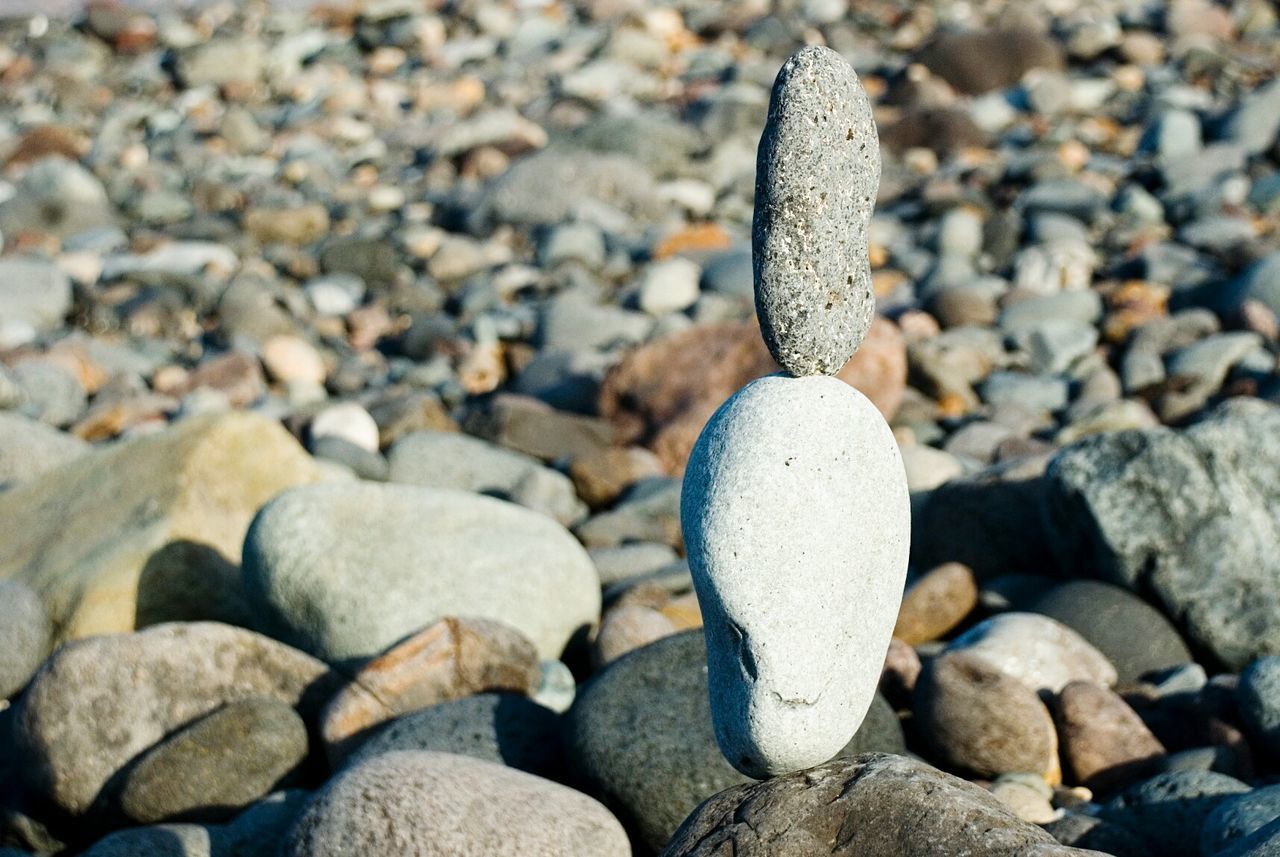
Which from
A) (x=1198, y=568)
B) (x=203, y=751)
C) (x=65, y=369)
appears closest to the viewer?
(x=203, y=751)

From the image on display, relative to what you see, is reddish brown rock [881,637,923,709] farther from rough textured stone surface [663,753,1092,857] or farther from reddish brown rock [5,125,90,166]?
reddish brown rock [5,125,90,166]

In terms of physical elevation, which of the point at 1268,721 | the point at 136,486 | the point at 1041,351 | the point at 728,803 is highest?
the point at 728,803

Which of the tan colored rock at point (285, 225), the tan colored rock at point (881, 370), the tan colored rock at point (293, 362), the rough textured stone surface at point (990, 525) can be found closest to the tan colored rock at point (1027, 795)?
the rough textured stone surface at point (990, 525)

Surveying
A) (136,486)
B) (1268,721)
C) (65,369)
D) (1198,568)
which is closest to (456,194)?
(65,369)

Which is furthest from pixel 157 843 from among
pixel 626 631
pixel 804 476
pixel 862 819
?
pixel 804 476

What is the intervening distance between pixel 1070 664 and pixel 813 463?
3.20m

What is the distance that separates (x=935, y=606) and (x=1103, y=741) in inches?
56.8

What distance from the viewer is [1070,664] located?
6.32 m

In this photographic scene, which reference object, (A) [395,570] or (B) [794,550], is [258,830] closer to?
(A) [395,570]

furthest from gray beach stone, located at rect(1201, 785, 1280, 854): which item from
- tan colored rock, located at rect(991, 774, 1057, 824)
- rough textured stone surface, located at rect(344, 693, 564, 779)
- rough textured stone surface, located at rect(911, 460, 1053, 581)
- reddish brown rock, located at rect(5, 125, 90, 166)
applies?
reddish brown rock, located at rect(5, 125, 90, 166)

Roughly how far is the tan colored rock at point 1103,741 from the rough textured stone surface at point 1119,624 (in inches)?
28.5

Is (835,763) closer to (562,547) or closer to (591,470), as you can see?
(562,547)

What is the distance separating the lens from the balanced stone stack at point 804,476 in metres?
3.62

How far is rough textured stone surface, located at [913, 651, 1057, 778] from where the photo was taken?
5.62 m
